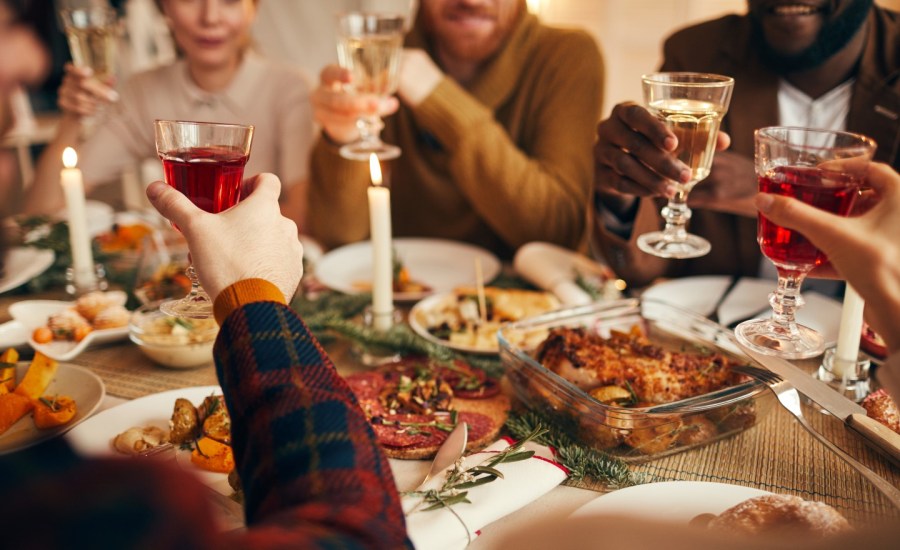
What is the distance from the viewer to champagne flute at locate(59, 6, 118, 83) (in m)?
2.18

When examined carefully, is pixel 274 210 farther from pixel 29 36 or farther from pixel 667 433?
pixel 667 433

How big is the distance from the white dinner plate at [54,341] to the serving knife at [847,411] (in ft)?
4.19

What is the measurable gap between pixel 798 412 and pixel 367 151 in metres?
1.23

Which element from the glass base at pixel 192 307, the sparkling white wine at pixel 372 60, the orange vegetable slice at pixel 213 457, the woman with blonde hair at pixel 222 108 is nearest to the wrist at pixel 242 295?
the glass base at pixel 192 307

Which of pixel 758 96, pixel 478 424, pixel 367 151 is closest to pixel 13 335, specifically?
pixel 367 151

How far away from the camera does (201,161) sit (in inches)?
42.0

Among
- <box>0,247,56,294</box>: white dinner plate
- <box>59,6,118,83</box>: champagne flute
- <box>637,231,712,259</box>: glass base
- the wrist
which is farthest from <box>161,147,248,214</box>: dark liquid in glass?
<box>59,6,118,83</box>: champagne flute

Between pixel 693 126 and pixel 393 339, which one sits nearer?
pixel 693 126

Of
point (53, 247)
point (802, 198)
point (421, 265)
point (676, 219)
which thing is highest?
point (802, 198)

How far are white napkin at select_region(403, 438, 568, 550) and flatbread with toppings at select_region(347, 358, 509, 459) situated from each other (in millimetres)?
105

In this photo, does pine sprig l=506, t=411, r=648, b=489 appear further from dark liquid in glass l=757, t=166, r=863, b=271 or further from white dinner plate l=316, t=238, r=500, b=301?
white dinner plate l=316, t=238, r=500, b=301

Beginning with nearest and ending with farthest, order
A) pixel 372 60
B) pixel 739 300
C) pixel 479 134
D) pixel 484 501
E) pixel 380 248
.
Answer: pixel 484 501, pixel 380 248, pixel 739 300, pixel 372 60, pixel 479 134

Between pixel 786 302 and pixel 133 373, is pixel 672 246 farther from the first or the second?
pixel 133 373

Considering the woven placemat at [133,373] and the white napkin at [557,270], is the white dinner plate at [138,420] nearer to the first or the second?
the woven placemat at [133,373]
